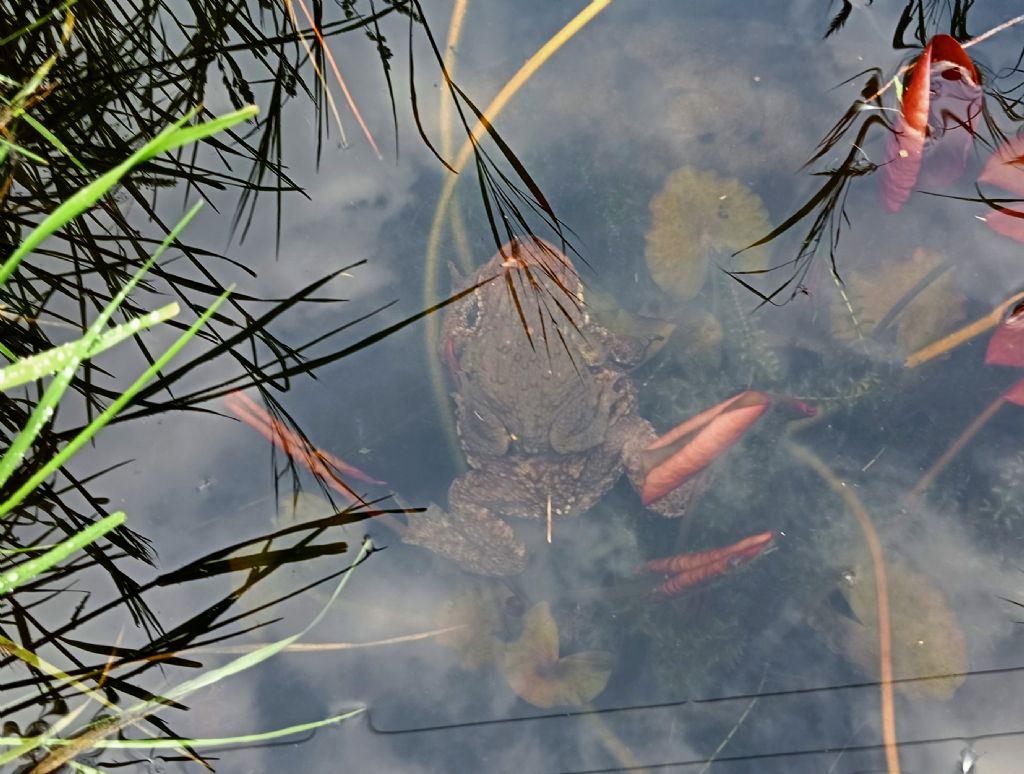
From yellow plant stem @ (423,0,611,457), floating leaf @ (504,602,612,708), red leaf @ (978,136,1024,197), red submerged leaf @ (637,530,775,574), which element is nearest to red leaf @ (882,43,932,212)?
red leaf @ (978,136,1024,197)

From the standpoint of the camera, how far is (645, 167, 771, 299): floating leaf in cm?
375

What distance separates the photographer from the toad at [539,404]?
3795mm

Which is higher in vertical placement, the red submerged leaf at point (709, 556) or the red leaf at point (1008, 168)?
the red leaf at point (1008, 168)

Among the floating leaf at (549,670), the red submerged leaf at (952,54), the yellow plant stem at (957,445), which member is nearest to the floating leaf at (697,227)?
the red submerged leaf at (952,54)

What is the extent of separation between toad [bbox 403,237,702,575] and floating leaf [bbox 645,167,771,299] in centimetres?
41

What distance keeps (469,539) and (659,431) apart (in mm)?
1148

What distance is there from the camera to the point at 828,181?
144 inches

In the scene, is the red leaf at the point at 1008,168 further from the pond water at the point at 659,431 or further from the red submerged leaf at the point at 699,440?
the red submerged leaf at the point at 699,440

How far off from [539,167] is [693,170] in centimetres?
78

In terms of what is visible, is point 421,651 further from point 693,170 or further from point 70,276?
point 693,170

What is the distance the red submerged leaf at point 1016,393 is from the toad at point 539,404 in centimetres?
151

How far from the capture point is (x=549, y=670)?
343 centimetres

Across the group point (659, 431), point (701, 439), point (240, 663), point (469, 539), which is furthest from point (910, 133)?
point (240, 663)

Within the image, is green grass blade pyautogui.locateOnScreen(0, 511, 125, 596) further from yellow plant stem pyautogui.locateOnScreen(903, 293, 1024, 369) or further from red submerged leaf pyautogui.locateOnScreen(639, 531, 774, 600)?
yellow plant stem pyautogui.locateOnScreen(903, 293, 1024, 369)
